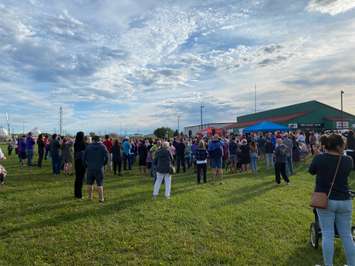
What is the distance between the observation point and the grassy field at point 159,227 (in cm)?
514

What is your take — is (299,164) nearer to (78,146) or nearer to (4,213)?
(78,146)

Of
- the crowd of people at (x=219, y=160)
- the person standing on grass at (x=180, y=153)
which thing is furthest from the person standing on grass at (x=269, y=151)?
the person standing on grass at (x=180, y=153)

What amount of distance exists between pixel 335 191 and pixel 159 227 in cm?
370

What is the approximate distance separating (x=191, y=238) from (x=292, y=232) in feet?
6.76

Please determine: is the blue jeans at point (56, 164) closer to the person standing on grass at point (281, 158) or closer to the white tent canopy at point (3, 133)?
the person standing on grass at point (281, 158)

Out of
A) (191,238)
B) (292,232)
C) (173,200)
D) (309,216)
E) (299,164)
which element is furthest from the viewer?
(299,164)

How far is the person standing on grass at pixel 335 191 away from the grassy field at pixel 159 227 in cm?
114

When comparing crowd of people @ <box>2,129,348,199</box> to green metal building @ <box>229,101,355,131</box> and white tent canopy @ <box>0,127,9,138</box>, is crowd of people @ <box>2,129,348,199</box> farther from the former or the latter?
white tent canopy @ <box>0,127,9,138</box>

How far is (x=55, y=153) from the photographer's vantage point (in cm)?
1461

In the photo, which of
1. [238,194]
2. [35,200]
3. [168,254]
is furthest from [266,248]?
[35,200]

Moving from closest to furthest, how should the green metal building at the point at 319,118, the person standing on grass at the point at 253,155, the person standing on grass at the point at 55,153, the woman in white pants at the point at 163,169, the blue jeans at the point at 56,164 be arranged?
the woman in white pants at the point at 163,169, the person standing on grass at the point at 55,153, the blue jeans at the point at 56,164, the person standing on grass at the point at 253,155, the green metal building at the point at 319,118

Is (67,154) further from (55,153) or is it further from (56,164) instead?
(56,164)

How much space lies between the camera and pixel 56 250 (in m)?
5.38

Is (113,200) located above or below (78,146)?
below
